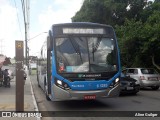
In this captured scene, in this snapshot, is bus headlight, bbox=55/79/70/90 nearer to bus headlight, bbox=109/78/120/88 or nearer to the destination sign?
bus headlight, bbox=109/78/120/88

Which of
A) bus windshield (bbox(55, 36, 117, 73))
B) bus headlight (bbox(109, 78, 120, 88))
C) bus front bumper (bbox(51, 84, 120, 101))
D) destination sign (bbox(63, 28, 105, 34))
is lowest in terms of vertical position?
bus front bumper (bbox(51, 84, 120, 101))

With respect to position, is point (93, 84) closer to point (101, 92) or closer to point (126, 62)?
point (101, 92)

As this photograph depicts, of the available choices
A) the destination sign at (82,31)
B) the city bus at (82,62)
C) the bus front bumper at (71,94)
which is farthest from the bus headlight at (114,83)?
the destination sign at (82,31)

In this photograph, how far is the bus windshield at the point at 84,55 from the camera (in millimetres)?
12148

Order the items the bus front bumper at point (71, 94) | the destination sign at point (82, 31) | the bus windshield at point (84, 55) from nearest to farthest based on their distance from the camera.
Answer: the bus front bumper at point (71, 94) < the bus windshield at point (84, 55) < the destination sign at point (82, 31)

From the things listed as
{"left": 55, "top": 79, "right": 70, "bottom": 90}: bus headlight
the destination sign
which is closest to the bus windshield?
Answer: the destination sign

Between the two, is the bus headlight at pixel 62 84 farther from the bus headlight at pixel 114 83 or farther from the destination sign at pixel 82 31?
the destination sign at pixel 82 31

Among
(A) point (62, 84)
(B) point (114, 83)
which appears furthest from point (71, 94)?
(B) point (114, 83)

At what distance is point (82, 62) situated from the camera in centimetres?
1220

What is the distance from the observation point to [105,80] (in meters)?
12.3

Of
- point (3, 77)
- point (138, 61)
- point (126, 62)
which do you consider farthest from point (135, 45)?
point (3, 77)

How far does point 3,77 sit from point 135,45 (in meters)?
12.1

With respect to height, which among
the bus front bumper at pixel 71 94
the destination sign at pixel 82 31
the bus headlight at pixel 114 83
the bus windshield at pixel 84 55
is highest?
the destination sign at pixel 82 31

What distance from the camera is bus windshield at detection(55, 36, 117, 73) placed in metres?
12.1
